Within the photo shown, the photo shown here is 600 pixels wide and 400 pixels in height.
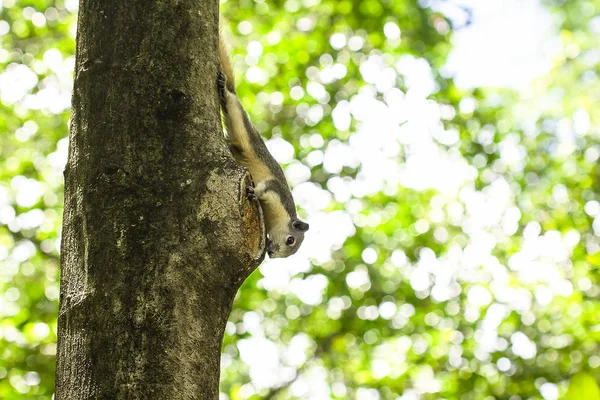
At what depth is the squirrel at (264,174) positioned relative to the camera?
11.5 ft

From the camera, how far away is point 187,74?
1688mm

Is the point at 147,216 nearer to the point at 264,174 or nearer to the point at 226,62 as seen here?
the point at 226,62

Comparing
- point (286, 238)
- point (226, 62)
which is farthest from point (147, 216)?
point (286, 238)

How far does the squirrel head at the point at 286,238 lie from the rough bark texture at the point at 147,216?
87.1 inches

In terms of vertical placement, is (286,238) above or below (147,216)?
below

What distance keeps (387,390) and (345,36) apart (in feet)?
13.6

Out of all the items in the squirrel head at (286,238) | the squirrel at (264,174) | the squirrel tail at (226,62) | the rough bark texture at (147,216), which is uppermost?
the rough bark texture at (147,216)

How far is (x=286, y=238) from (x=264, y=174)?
1.58ft

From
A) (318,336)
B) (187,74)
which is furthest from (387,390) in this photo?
(187,74)

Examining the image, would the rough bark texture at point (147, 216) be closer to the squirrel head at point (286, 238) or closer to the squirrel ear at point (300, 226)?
the squirrel head at point (286, 238)

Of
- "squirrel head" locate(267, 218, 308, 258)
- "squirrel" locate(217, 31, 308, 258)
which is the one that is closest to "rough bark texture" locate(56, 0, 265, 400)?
"squirrel" locate(217, 31, 308, 258)

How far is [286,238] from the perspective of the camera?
402 cm

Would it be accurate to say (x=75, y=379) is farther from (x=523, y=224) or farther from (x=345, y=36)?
(x=523, y=224)

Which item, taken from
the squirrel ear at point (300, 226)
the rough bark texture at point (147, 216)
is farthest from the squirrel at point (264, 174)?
the rough bark texture at point (147, 216)
